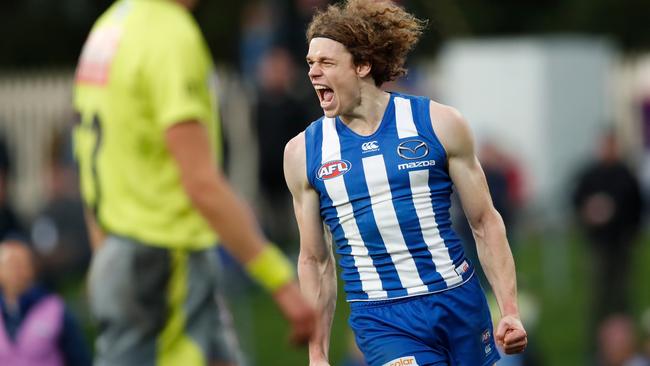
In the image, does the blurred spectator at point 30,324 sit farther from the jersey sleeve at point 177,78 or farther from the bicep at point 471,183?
the bicep at point 471,183

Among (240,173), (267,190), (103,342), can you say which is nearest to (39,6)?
(240,173)

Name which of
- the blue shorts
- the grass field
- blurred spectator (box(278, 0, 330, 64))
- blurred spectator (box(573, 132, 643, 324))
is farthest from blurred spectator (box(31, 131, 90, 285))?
the blue shorts

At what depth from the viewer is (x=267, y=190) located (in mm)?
13977

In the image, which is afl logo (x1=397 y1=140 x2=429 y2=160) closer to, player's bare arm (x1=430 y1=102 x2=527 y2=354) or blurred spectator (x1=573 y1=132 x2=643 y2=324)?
player's bare arm (x1=430 y1=102 x2=527 y2=354)

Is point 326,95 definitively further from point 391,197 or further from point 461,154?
point 461,154

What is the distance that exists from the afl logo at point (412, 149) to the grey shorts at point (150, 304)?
0.88m

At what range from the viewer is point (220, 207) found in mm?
5684

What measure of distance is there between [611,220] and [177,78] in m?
10.6

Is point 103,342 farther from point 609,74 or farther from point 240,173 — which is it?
point 609,74

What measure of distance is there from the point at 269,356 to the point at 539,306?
3637 millimetres

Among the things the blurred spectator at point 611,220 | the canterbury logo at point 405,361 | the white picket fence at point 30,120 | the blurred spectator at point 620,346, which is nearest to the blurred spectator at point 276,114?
the blurred spectator at point 620,346

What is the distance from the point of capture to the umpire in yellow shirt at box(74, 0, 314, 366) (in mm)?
6035

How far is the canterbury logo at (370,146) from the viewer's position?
6180mm

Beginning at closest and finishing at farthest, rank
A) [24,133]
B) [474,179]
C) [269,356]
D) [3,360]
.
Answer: [474,179], [3,360], [269,356], [24,133]
